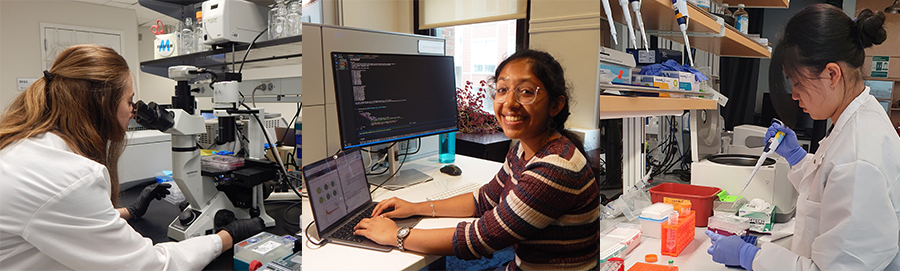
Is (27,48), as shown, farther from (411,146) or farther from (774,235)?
(774,235)

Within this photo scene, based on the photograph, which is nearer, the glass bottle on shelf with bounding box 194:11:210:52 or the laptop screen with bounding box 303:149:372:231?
the glass bottle on shelf with bounding box 194:11:210:52

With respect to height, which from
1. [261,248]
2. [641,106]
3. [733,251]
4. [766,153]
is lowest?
[733,251]

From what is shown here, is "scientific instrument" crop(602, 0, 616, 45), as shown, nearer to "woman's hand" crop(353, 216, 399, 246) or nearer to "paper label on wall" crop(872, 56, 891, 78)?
"woman's hand" crop(353, 216, 399, 246)

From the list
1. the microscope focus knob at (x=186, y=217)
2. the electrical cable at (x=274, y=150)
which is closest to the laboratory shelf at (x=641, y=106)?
the electrical cable at (x=274, y=150)

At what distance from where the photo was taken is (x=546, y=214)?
682mm

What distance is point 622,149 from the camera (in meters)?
0.57

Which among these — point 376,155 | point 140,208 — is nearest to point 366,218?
point 376,155

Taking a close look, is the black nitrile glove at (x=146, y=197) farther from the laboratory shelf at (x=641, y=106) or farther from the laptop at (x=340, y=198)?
the laboratory shelf at (x=641, y=106)

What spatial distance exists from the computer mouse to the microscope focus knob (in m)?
0.44

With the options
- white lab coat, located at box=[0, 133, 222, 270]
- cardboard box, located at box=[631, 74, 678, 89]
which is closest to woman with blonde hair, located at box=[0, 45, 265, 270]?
white lab coat, located at box=[0, 133, 222, 270]

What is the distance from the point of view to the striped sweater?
64 centimetres

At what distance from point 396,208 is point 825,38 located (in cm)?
87

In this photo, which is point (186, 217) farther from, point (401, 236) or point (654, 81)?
point (654, 81)

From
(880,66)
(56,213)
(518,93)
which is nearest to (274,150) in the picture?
(56,213)
